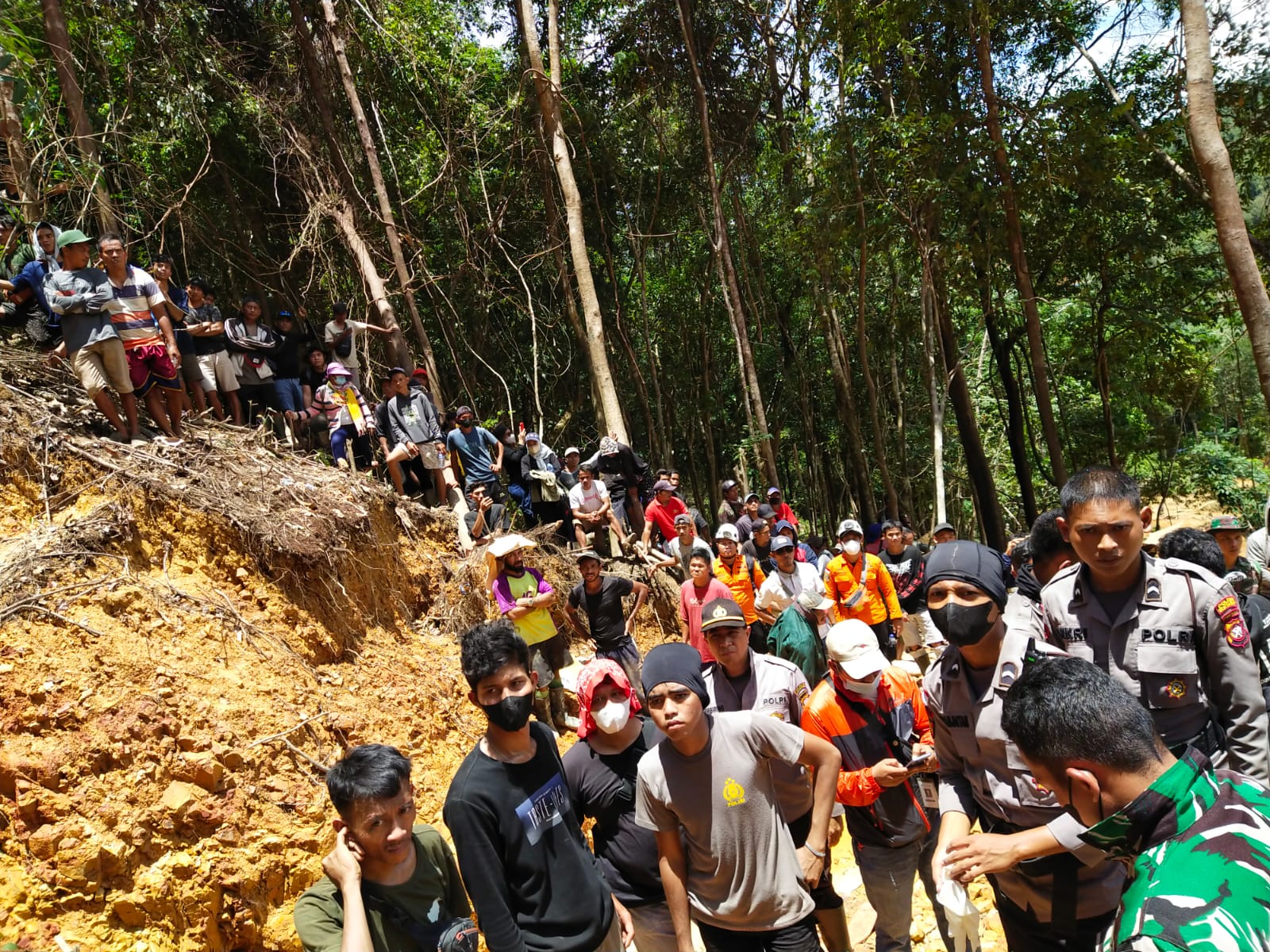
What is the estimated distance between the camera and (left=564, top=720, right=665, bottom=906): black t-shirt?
3.00m

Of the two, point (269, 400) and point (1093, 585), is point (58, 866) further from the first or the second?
point (269, 400)

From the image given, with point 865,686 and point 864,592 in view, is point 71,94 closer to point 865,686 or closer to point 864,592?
point 864,592

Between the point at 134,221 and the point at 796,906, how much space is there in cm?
1174

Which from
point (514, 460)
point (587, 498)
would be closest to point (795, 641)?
point (587, 498)

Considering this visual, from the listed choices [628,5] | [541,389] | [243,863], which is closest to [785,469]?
[541,389]

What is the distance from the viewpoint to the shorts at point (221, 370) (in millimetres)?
7738

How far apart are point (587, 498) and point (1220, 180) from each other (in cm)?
668

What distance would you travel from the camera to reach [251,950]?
3848mm

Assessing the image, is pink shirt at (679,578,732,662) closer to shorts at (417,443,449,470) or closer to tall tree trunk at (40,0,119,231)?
shorts at (417,443,449,470)

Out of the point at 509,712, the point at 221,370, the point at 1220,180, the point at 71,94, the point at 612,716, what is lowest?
the point at 612,716

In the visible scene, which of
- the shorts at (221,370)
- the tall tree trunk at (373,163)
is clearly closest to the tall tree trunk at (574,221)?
the tall tree trunk at (373,163)

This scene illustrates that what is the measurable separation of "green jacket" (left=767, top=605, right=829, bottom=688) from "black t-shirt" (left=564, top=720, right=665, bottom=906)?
2340 millimetres

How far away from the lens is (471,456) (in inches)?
356

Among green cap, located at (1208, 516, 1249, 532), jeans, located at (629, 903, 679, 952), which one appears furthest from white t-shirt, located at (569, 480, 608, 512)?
jeans, located at (629, 903, 679, 952)
